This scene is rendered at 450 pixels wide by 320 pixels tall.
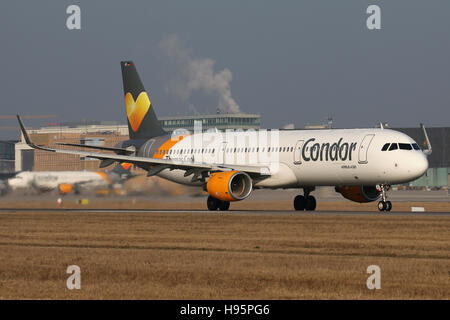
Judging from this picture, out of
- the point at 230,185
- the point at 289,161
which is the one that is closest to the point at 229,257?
the point at 230,185

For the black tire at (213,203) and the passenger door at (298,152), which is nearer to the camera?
the passenger door at (298,152)

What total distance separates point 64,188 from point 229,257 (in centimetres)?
3943

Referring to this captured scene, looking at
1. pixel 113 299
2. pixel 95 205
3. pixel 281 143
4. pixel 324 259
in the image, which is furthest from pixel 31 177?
pixel 113 299

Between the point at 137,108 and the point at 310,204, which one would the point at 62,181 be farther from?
the point at 310,204

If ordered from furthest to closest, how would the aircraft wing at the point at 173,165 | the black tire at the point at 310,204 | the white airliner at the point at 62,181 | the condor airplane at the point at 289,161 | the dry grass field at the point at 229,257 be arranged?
the white airliner at the point at 62,181, the black tire at the point at 310,204, the aircraft wing at the point at 173,165, the condor airplane at the point at 289,161, the dry grass field at the point at 229,257

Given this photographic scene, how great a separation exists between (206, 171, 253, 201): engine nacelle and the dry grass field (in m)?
6.46

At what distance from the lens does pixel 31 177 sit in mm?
62594

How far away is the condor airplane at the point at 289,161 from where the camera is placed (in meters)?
44.2

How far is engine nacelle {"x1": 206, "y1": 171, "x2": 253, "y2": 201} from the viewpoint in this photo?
45.7 metres

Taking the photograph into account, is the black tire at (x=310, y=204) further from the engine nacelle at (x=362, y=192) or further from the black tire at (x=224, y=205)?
the black tire at (x=224, y=205)

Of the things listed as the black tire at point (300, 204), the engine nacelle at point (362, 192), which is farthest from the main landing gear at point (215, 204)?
the engine nacelle at point (362, 192)

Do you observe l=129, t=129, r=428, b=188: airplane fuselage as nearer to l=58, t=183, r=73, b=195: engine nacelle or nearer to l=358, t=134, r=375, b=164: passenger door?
l=358, t=134, r=375, b=164: passenger door

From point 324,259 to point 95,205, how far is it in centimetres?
3352
